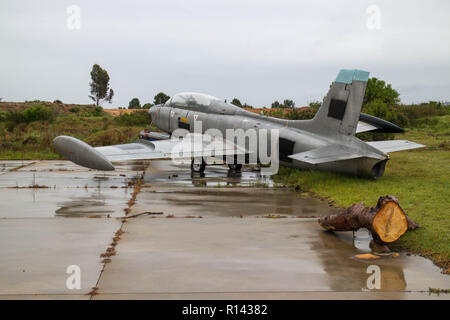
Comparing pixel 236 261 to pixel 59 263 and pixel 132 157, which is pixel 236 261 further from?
pixel 132 157

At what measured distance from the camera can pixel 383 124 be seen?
1788 centimetres

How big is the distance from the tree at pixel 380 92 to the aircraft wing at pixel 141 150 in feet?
90.6

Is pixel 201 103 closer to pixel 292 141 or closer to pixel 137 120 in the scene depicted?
pixel 292 141

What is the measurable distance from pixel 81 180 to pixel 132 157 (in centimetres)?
171

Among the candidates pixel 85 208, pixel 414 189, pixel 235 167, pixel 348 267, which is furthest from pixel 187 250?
pixel 235 167

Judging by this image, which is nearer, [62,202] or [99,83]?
[62,202]

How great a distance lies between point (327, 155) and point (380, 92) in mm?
33851

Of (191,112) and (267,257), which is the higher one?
(191,112)

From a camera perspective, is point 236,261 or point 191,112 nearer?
point 236,261

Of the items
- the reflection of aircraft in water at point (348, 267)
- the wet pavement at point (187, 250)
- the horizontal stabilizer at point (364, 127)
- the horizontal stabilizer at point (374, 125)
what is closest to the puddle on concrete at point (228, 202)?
the wet pavement at point (187, 250)

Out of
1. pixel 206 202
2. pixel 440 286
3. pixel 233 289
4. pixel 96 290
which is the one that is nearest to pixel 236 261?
pixel 233 289

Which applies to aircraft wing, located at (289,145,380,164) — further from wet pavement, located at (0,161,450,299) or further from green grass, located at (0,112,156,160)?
green grass, located at (0,112,156,160)

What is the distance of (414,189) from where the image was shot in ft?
41.4

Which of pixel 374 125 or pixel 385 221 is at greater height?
pixel 374 125
